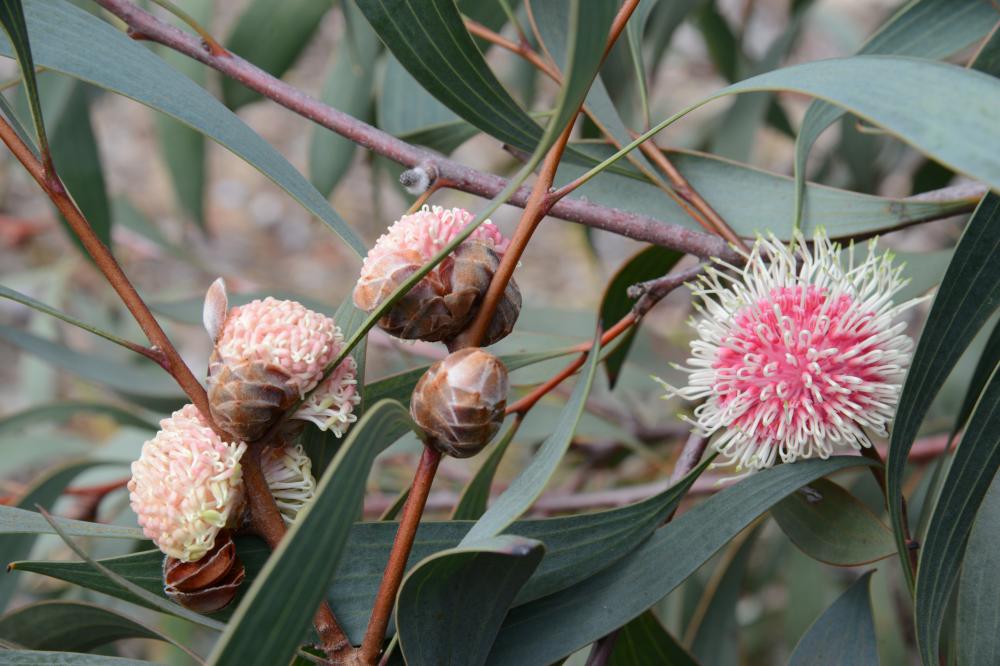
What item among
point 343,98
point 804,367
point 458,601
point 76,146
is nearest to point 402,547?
point 458,601

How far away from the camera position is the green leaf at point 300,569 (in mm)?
325

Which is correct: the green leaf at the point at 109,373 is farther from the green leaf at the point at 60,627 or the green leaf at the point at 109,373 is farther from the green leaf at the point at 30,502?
the green leaf at the point at 60,627

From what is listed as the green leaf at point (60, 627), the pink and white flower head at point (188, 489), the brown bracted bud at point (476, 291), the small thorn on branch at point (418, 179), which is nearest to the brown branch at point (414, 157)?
the small thorn on branch at point (418, 179)

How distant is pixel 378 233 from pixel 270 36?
13.6 inches

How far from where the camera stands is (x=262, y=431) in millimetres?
440

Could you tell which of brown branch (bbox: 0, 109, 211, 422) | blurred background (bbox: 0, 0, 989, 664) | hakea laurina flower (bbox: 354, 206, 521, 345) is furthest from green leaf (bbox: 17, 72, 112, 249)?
hakea laurina flower (bbox: 354, 206, 521, 345)

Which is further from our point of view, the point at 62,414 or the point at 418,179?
the point at 62,414

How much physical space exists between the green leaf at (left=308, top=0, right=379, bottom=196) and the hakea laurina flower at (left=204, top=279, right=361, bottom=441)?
0.57m

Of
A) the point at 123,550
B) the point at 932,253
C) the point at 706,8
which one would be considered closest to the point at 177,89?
the point at 932,253

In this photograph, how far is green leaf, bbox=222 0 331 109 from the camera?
38.2 inches

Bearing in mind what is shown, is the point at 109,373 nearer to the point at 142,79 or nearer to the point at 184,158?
the point at 184,158

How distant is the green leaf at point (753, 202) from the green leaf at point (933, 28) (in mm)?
132

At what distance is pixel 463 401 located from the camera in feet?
1.32

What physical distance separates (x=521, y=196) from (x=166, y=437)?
29 cm
